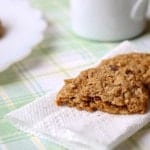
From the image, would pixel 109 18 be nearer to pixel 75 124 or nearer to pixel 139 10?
pixel 139 10

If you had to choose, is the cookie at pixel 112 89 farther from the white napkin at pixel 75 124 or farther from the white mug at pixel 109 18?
the white mug at pixel 109 18

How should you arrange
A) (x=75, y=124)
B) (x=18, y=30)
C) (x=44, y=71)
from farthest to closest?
(x=18, y=30)
(x=44, y=71)
(x=75, y=124)

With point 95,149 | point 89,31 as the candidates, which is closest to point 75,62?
point 89,31

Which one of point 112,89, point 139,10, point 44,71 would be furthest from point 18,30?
point 112,89

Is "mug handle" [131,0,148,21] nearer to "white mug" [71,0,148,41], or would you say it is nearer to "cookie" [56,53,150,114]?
"white mug" [71,0,148,41]

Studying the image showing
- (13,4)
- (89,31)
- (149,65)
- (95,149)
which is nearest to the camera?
(95,149)

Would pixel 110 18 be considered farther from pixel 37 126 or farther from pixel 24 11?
pixel 37 126

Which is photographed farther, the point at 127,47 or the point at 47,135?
the point at 127,47
